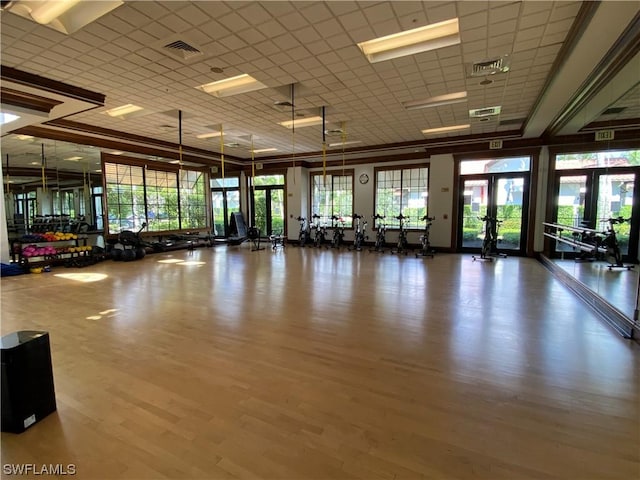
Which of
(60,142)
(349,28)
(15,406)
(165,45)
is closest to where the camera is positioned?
(15,406)

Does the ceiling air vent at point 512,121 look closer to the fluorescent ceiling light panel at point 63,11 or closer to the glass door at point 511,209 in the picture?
the glass door at point 511,209

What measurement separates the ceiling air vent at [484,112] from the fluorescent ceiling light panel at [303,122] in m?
3.46

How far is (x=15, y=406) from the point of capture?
81.2 inches

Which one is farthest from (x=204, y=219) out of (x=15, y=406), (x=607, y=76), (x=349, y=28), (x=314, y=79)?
(x=607, y=76)

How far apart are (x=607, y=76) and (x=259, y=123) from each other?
6510 mm

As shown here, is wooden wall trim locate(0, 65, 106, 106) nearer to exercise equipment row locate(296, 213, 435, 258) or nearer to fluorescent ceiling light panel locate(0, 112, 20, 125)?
fluorescent ceiling light panel locate(0, 112, 20, 125)

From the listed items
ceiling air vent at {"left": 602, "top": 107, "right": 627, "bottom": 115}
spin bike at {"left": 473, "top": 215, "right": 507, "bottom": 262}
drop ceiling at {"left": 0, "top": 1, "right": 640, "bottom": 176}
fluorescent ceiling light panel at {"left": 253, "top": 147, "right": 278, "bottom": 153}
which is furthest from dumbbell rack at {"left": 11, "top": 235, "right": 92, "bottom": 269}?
ceiling air vent at {"left": 602, "top": 107, "right": 627, "bottom": 115}

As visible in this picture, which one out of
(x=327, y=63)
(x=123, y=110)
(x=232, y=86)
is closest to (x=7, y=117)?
(x=123, y=110)

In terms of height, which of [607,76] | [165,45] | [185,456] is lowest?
[185,456]

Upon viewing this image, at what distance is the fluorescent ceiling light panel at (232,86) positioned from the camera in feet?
18.5

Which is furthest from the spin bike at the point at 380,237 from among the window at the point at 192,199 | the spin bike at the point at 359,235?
the window at the point at 192,199

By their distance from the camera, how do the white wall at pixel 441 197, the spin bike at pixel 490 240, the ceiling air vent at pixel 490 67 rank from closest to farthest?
the ceiling air vent at pixel 490 67
the spin bike at pixel 490 240
the white wall at pixel 441 197

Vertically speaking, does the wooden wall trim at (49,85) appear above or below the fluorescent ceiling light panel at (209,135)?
below

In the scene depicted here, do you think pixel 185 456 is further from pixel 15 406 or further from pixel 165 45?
pixel 165 45
